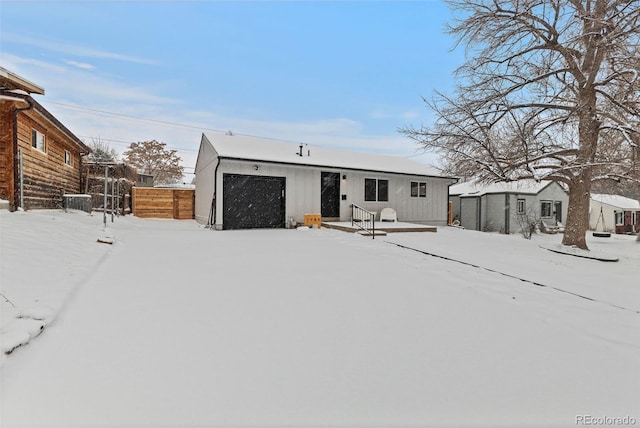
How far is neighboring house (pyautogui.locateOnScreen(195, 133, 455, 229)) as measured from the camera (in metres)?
11.3

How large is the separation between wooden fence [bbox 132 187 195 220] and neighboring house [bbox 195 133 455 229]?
4.63 ft

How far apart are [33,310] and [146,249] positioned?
366 centimetres

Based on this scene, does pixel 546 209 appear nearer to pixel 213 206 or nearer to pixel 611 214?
pixel 611 214

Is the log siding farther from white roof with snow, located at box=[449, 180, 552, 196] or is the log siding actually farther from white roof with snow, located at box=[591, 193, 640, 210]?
white roof with snow, located at box=[591, 193, 640, 210]

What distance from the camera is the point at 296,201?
12.2m

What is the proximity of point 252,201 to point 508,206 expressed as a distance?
16.3 meters

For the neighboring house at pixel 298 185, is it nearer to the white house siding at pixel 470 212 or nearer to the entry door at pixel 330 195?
the entry door at pixel 330 195

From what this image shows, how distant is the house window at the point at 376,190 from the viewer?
537 inches

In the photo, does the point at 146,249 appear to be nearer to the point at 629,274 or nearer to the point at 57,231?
the point at 57,231

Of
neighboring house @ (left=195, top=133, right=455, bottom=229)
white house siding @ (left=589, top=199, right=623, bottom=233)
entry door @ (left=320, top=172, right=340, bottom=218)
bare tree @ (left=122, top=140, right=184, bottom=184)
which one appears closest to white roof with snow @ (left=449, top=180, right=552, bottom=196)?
neighboring house @ (left=195, top=133, right=455, bottom=229)

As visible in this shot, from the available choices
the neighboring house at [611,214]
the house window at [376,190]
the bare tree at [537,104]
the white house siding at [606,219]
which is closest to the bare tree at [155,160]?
the house window at [376,190]

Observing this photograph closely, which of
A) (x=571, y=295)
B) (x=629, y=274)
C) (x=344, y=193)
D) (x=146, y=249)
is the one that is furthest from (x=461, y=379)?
(x=344, y=193)

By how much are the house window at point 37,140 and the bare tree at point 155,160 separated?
2094 cm

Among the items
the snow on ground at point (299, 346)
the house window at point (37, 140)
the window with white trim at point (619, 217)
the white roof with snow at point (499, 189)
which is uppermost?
the house window at point (37, 140)
